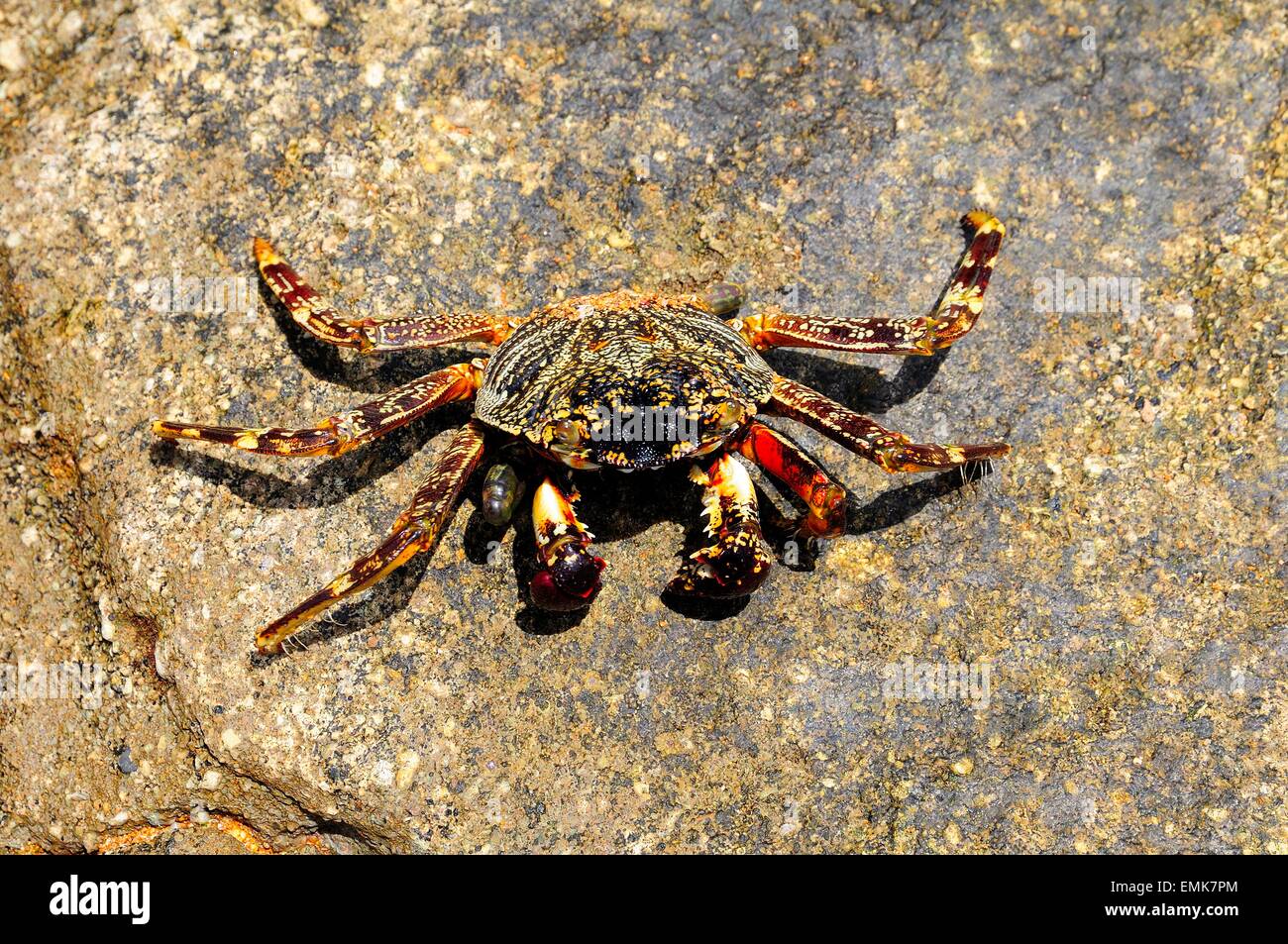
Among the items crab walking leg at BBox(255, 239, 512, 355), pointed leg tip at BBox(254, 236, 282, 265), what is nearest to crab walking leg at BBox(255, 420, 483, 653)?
crab walking leg at BBox(255, 239, 512, 355)

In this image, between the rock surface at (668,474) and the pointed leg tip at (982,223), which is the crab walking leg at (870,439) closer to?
the rock surface at (668,474)

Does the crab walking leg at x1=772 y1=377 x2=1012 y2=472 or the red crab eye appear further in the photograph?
the crab walking leg at x1=772 y1=377 x2=1012 y2=472

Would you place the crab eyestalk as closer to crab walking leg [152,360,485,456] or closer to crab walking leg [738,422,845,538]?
crab walking leg [152,360,485,456]

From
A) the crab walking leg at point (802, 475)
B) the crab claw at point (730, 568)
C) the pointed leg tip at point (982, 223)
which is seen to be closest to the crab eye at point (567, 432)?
the crab claw at point (730, 568)

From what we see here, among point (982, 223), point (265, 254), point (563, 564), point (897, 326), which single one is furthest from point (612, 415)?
point (982, 223)

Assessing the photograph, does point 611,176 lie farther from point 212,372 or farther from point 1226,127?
point 1226,127
